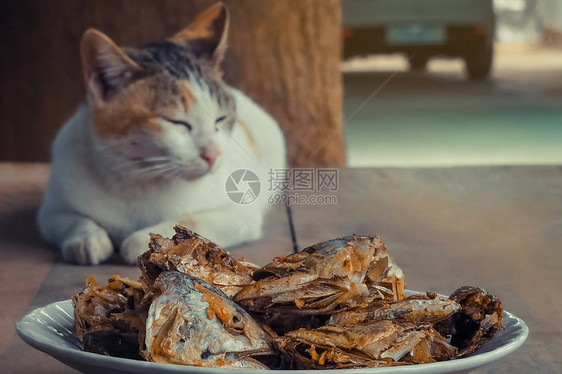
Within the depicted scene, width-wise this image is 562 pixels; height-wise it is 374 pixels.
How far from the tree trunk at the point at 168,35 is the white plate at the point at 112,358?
1772 millimetres

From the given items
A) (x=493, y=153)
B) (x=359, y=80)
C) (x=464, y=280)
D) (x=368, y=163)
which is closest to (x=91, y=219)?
(x=464, y=280)

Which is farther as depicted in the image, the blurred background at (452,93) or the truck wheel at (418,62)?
the truck wheel at (418,62)

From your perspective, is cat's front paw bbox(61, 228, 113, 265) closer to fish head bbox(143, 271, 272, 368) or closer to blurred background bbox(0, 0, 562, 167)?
fish head bbox(143, 271, 272, 368)

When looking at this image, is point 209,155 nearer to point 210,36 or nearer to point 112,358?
point 210,36

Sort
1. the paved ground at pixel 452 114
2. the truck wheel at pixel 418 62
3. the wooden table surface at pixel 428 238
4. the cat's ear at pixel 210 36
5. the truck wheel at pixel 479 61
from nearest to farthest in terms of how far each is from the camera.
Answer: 1. the wooden table surface at pixel 428 238
2. the cat's ear at pixel 210 36
3. the paved ground at pixel 452 114
4. the truck wheel at pixel 479 61
5. the truck wheel at pixel 418 62

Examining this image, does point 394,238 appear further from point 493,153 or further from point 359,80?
point 359,80

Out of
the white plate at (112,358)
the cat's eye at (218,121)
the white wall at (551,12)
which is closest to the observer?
the white plate at (112,358)

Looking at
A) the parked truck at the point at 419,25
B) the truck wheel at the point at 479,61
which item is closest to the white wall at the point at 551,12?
the truck wheel at the point at 479,61

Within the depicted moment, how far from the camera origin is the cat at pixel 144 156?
1539 millimetres

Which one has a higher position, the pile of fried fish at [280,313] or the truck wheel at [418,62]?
the pile of fried fish at [280,313]

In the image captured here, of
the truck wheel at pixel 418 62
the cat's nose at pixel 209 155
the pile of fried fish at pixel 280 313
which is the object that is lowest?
the truck wheel at pixel 418 62

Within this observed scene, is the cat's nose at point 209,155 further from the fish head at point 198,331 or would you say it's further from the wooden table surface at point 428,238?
the fish head at point 198,331

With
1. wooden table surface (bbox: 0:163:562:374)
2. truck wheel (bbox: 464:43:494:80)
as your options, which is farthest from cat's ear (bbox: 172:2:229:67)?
truck wheel (bbox: 464:43:494:80)

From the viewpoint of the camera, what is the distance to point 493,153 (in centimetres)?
387
